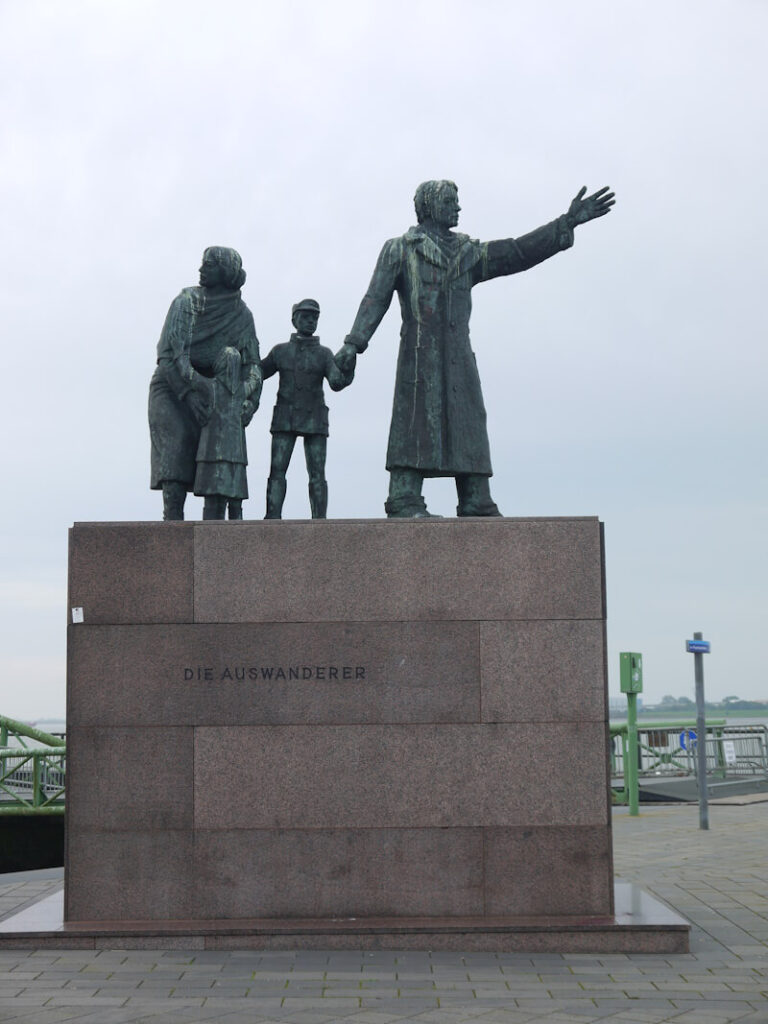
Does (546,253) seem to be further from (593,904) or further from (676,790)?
(676,790)

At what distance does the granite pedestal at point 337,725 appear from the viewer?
347 inches

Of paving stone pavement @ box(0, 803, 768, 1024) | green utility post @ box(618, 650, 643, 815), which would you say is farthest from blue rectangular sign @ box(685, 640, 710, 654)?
paving stone pavement @ box(0, 803, 768, 1024)

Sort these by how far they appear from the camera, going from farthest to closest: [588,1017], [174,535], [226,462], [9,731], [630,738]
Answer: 1. [9,731]
2. [630,738]
3. [226,462]
4. [174,535]
5. [588,1017]

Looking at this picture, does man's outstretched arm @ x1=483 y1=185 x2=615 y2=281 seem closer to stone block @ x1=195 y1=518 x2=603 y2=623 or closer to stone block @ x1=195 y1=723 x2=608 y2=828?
stone block @ x1=195 y1=518 x2=603 y2=623

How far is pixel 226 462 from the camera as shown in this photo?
9820mm

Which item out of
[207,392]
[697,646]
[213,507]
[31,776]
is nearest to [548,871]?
[213,507]

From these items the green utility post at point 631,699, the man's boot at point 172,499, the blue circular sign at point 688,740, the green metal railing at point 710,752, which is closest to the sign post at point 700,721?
the green utility post at point 631,699

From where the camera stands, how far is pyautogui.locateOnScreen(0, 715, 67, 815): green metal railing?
734 inches

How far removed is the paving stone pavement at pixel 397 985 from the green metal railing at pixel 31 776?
10.4 m

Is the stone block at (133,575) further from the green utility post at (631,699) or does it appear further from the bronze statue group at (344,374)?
the green utility post at (631,699)

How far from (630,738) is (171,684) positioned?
424 inches

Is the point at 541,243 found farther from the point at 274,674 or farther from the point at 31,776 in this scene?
the point at 31,776

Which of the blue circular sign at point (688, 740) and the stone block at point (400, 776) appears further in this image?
the blue circular sign at point (688, 740)

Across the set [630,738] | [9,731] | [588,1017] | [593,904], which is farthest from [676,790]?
[588,1017]
